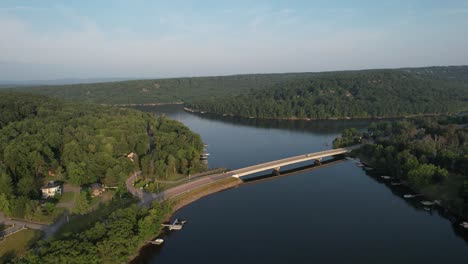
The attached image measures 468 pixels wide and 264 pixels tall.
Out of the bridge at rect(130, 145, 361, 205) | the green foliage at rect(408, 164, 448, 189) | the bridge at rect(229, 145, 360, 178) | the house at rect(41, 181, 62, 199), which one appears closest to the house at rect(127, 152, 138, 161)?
the bridge at rect(130, 145, 361, 205)

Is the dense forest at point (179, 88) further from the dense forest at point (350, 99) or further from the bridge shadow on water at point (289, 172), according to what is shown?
the bridge shadow on water at point (289, 172)

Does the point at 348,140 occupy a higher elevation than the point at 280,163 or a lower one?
higher

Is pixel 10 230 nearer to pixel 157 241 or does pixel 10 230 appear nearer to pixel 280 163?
pixel 157 241

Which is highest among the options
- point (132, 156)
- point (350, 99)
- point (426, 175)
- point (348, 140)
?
point (350, 99)

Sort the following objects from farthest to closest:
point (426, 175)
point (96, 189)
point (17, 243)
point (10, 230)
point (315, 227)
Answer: point (426, 175) → point (96, 189) → point (315, 227) → point (10, 230) → point (17, 243)

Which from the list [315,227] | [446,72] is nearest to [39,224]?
[315,227]

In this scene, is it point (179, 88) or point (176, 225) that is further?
point (179, 88)

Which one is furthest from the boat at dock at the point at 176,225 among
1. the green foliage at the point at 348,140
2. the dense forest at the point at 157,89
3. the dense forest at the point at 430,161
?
the dense forest at the point at 157,89
